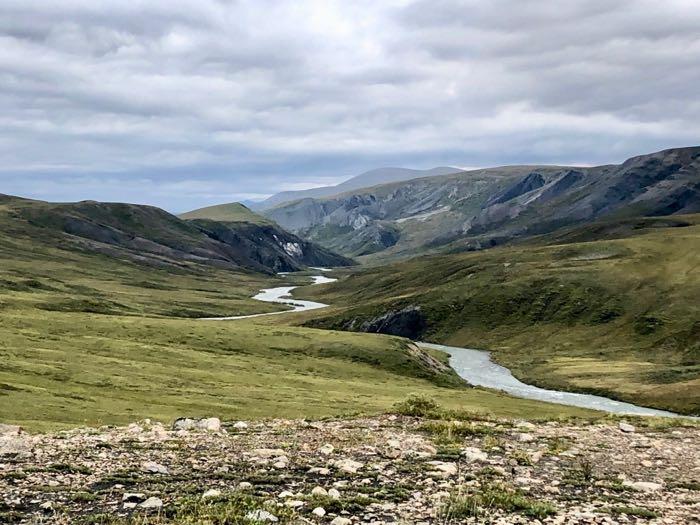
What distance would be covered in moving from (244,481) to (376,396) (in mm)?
60803

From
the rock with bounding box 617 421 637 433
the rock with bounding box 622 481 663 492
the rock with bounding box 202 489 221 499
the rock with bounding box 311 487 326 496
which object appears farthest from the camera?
the rock with bounding box 617 421 637 433

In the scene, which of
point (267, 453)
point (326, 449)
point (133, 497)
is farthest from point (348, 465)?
point (133, 497)

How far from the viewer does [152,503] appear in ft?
53.0

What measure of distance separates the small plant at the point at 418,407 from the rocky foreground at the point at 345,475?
3884 millimetres

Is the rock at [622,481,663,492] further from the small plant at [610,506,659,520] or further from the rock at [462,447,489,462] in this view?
the rock at [462,447,489,462]

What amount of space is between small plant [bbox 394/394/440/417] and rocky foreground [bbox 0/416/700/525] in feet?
12.7

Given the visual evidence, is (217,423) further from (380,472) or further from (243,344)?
(243,344)

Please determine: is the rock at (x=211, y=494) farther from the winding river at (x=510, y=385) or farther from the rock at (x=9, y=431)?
the winding river at (x=510, y=385)

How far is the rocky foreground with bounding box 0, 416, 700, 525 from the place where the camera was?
1602 cm

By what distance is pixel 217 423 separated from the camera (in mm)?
29312

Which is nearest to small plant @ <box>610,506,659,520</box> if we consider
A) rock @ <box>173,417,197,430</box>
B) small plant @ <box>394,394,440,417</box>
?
small plant @ <box>394,394,440,417</box>

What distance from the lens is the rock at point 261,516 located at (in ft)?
49.8

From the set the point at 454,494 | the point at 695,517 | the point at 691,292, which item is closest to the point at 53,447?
the point at 454,494

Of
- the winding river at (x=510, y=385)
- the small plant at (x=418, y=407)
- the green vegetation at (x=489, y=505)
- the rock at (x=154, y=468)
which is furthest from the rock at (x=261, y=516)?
the winding river at (x=510, y=385)
